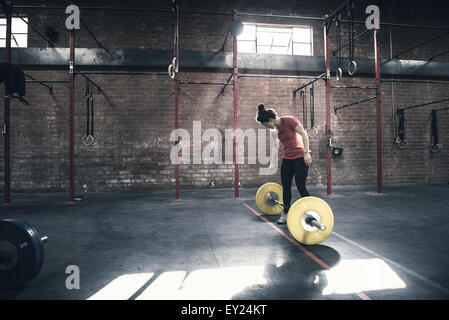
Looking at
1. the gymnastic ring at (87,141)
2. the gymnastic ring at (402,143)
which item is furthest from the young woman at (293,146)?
the gymnastic ring at (402,143)

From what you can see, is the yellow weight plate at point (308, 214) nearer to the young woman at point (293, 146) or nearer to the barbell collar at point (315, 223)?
the barbell collar at point (315, 223)

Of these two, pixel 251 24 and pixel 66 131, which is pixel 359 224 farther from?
pixel 66 131

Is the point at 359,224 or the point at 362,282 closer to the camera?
the point at 362,282

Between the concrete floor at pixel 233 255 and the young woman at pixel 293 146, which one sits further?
the young woman at pixel 293 146

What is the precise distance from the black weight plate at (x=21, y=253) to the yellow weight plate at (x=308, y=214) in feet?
6.92

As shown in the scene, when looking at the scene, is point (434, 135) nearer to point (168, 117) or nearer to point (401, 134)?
point (401, 134)

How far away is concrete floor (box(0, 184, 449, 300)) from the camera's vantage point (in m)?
1.68

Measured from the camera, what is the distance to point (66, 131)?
261 inches

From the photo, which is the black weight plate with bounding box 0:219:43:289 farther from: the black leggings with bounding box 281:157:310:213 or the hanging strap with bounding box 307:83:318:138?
the hanging strap with bounding box 307:83:318:138

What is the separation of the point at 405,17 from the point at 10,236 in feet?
35.6

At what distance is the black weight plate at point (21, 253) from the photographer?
1684mm

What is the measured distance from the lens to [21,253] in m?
1.70
